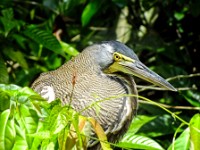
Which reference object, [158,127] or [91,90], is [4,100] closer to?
[91,90]

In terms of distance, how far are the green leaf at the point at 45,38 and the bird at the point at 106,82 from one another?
0.30m

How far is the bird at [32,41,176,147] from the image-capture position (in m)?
2.38

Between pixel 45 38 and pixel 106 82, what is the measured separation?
55 centimetres

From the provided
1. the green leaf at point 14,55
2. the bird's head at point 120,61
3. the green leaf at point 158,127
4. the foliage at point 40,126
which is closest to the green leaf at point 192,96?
the green leaf at point 158,127

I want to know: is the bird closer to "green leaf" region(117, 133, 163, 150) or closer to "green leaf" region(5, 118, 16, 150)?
"green leaf" region(117, 133, 163, 150)

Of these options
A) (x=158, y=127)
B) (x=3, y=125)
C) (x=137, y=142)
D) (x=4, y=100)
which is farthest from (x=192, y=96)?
(x=3, y=125)

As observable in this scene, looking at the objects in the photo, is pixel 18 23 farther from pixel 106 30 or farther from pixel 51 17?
pixel 106 30

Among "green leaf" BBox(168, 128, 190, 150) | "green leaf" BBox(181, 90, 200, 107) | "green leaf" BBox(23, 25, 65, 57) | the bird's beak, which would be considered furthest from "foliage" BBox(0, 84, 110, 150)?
"green leaf" BBox(181, 90, 200, 107)

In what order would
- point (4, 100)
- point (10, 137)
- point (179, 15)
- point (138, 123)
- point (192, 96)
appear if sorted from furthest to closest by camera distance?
1. point (179, 15)
2. point (192, 96)
3. point (138, 123)
4. point (4, 100)
5. point (10, 137)

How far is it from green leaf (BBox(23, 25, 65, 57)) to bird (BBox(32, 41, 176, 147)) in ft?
1.00

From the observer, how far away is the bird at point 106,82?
238cm

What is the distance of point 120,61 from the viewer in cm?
Answer: 246

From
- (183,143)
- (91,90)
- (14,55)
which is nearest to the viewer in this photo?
(183,143)

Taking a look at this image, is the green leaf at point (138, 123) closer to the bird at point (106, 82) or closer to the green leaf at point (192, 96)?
the bird at point (106, 82)
